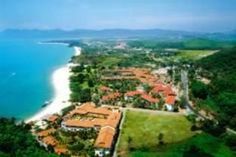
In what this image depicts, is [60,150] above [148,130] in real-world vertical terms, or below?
below

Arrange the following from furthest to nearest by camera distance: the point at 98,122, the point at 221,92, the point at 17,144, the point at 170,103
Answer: the point at 221,92 → the point at 170,103 → the point at 98,122 → the point at 17,144

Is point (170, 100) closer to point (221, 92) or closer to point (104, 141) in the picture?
point (221, 92)

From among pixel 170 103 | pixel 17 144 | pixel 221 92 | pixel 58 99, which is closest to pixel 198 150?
pixel 17 144

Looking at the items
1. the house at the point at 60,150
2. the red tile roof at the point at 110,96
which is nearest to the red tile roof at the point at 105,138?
the house at the point at 60,150

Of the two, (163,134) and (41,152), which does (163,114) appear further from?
(41,152)

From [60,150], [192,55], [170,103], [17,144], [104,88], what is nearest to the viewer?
[17,144]

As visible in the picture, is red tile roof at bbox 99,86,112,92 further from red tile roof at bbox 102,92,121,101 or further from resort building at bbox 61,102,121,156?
resort building at bbox 61,102,121,156

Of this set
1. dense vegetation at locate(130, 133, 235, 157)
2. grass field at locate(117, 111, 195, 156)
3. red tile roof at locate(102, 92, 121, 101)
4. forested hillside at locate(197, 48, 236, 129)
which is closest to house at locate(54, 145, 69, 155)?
grass field at locate(117, 111, 195, 156)
